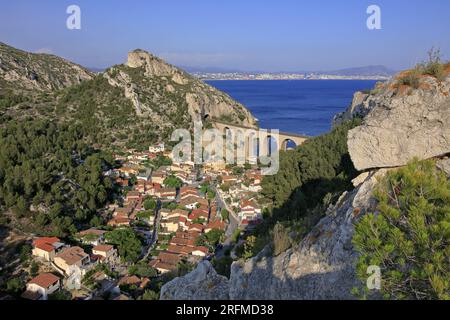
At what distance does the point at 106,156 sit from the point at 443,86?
26.0 m

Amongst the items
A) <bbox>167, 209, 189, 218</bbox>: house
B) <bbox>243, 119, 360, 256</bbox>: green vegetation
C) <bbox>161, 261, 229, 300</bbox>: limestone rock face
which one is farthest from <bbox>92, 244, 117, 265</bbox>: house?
<bbox>161, 261, 229, 300</bbox>: limestone rock face

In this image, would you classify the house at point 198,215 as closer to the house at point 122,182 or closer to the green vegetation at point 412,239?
the house at point 122,182

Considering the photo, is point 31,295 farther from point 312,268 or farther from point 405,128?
point 405,128

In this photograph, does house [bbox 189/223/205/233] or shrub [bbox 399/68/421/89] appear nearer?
shrub [bbox 399/68/421/89]

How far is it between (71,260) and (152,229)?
594 cm

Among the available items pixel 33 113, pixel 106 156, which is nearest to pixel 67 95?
pixel 33 113

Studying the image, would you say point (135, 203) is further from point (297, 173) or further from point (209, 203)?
point (297, 173)

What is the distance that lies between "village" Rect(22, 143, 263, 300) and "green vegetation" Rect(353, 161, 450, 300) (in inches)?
358

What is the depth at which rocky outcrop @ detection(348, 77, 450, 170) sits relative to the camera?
5.85 metres

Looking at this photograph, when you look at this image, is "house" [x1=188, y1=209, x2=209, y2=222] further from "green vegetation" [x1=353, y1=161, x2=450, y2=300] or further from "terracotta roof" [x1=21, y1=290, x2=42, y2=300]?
"green vegetation" [x1=353, y1=161, x2=450, y2=300]

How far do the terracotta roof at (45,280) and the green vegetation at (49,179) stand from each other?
3.67m

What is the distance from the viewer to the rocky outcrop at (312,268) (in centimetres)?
546

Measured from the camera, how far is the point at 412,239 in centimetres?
355

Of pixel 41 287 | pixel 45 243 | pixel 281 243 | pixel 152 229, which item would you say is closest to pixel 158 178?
pixel 152 229
